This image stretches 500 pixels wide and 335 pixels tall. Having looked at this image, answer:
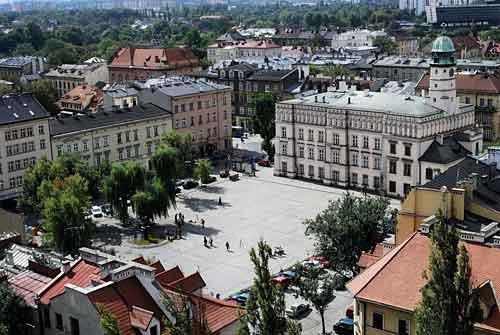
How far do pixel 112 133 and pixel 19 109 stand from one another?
10.6 metres

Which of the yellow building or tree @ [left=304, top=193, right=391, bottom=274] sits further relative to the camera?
tree @ [left=304, top=193, right=391, bottom=274]

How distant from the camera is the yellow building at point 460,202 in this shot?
37375mm

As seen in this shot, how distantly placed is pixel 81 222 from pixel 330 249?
1874cm

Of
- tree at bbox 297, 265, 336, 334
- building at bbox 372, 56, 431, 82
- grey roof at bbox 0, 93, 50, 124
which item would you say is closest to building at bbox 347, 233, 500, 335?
tree at bbox 297, 265, 336, 334

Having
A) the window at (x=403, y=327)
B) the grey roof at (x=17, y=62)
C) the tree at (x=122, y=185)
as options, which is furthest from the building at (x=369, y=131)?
the grey roof at (x=17, y=62)

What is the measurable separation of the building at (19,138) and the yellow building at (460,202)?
47.3 metres

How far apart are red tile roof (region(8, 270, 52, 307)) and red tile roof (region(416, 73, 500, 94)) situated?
73383 millimetres

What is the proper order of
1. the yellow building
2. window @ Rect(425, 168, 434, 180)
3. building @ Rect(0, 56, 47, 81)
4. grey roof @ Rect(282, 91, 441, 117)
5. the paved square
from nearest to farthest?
the yellow building → the paved square → window @ Rect(425, 168, 434, 180) → grey roof @ Rect(282, 91, 441, 117) → building @ Rect(0, 56, 47, 81)

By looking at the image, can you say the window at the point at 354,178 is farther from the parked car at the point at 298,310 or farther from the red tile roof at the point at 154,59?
the red tile roof at the point at 154,59

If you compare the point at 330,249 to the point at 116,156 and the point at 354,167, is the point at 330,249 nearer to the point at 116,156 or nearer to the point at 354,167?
the point at 354,167

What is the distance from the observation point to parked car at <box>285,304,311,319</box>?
155 ft

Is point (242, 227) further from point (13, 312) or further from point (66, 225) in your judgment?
point (13, 312)

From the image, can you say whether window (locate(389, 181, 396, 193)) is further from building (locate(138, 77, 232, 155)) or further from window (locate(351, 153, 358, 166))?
building (locate(138, 77, 232, 155))

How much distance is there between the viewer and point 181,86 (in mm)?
95562
